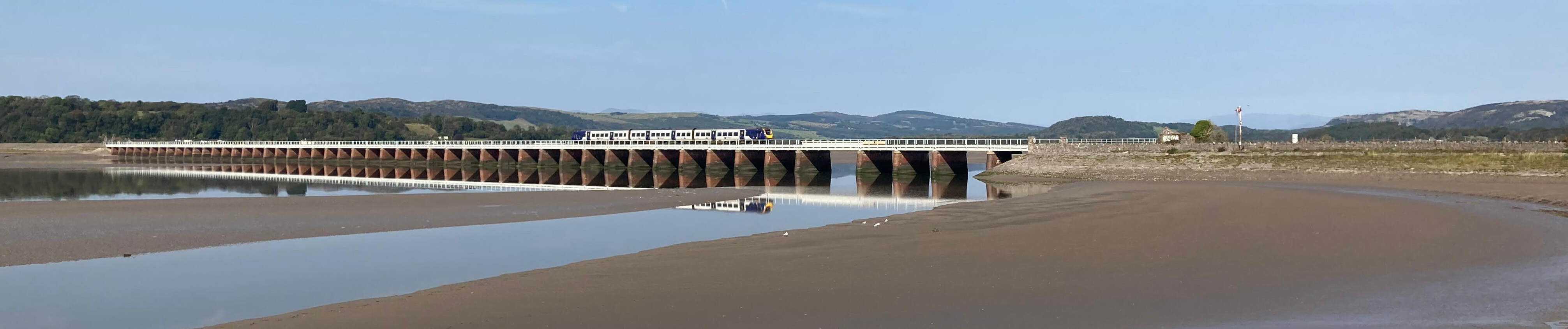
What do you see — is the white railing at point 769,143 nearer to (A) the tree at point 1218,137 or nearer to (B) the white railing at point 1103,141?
(B) the white railing at point 1103,141

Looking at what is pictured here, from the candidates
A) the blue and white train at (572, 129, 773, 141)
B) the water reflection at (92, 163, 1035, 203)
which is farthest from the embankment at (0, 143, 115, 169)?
the blue and white train at (572, 129, 773, 141)

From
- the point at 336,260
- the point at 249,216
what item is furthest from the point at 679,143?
the point at 336,260

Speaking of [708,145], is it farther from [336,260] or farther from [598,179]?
[336,260]

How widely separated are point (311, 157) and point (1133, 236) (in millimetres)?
106667

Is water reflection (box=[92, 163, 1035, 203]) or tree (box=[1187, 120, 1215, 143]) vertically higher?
tree (box=[1187, 120, 1215, 143])

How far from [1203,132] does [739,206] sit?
36639 millimetres

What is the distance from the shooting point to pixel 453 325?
1139 centimetres

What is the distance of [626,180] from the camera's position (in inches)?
2470

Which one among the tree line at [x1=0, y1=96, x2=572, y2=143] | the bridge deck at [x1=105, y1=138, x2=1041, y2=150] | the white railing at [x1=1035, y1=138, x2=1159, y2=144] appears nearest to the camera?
the white railing at [x1=1035, y1=138, x2=1159, y2=144]

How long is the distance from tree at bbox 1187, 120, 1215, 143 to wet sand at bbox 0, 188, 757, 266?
3115cm

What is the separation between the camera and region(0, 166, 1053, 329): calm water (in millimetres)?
13562

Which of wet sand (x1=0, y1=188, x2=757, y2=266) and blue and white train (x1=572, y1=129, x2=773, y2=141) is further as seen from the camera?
blue and white train (x1=572, y1=129, x2=773, y2=141)

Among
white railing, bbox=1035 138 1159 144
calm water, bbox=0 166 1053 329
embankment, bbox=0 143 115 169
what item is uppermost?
white railing, bbox=1035 138 1159 144

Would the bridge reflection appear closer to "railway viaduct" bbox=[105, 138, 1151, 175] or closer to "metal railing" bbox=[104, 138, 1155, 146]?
"railway viaduct" bbox=[105, 138, 1151, 175]
